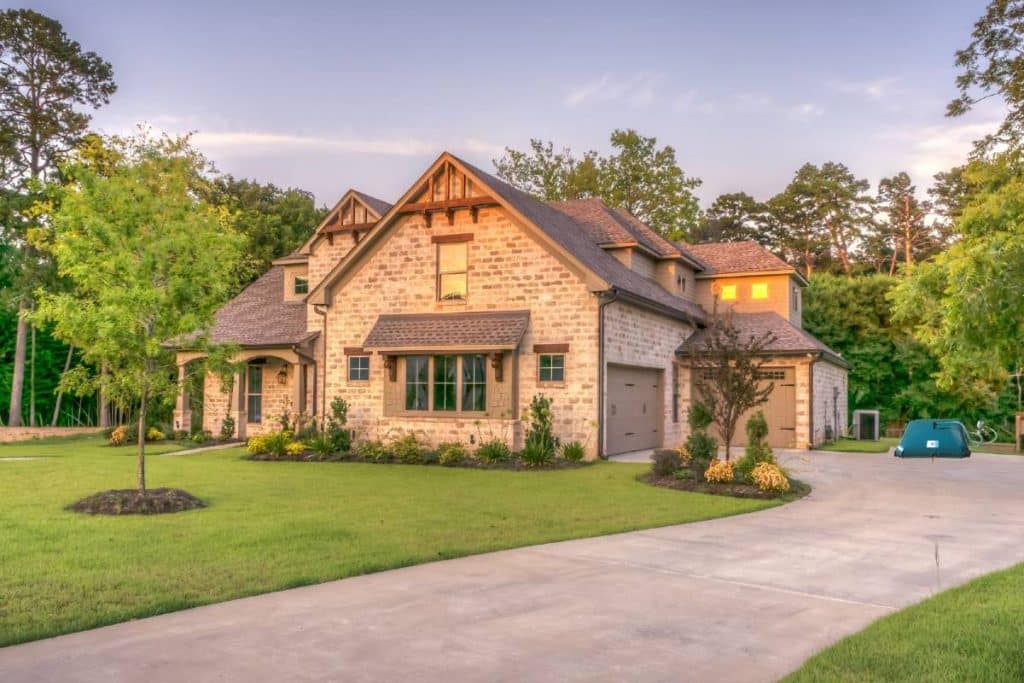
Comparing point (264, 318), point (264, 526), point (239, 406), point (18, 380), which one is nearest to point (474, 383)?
point (239, 406)

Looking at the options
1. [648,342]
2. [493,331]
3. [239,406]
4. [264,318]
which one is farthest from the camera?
[264,318]

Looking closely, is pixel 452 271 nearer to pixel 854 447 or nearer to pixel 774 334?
pixel 774 334

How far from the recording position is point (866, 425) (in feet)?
90.7

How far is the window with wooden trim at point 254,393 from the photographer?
25.2 m

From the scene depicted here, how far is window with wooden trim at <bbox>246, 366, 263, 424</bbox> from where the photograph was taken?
2517 centimetres

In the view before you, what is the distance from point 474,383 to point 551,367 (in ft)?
6.50

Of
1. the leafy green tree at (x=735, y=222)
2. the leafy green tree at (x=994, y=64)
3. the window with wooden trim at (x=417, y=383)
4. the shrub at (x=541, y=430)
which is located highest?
the leafy green tree at (x=735, y=222)

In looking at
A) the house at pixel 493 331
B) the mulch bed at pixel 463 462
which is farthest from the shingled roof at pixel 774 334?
the mulch bed at pixel 463 462

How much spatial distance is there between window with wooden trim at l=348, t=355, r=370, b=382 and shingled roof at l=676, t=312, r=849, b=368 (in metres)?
8.73

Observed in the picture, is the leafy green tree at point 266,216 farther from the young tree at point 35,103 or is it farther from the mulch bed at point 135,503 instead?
the mulch bed at point 135,503

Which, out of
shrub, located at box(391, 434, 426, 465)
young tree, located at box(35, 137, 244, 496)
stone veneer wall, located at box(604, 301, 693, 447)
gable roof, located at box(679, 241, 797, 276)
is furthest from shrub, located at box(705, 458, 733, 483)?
gable roof, located at box(679, 241, 797, 276)

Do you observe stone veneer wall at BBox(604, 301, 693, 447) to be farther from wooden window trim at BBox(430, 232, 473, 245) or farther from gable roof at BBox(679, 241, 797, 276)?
wooden window trim at BBox(430, 232, 473, 245)

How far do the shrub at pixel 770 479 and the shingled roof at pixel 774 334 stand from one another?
26.4 feet

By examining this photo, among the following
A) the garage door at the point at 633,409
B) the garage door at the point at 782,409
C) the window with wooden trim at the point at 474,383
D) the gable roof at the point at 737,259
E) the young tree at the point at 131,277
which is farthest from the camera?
the gable roof at the point at 737,259
